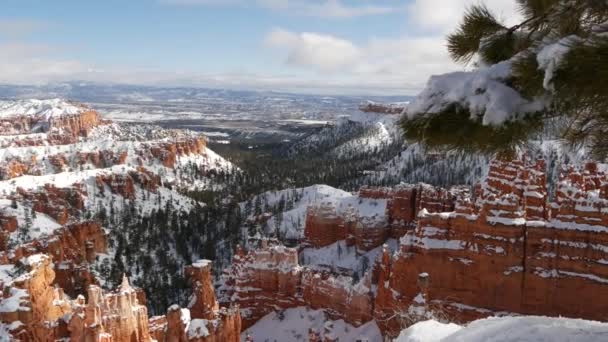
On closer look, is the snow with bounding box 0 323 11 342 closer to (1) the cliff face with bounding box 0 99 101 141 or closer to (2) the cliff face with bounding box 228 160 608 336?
(2) the cliff face with bounding box 228 160 608 336

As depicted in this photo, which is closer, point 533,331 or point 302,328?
point 533,331

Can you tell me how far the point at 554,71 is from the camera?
3.70 m

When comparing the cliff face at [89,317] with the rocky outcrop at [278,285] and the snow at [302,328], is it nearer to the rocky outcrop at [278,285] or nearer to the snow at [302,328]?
the snow at [302,328]

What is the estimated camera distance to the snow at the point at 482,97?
13.9 feet

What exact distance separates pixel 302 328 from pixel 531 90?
79.7 ft

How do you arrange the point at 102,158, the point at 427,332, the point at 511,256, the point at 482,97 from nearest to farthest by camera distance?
the point at 482,97
the point at 427,332
the point at 511,256
the point at 102,158

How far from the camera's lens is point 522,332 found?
6.71 metres

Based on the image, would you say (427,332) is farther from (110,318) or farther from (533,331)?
(110,318)

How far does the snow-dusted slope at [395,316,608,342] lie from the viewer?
6.41 meters

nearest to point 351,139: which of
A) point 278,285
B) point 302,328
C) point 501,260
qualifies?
point 278,285

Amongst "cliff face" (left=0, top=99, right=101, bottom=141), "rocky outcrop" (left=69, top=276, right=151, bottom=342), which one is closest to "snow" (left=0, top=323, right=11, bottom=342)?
"rocky outcrop" (left=69, top=276, right=151, bottom=342)

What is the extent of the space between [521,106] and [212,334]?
1639 cm

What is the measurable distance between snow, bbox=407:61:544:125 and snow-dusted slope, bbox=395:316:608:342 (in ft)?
12.4

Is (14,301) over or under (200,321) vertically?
over
